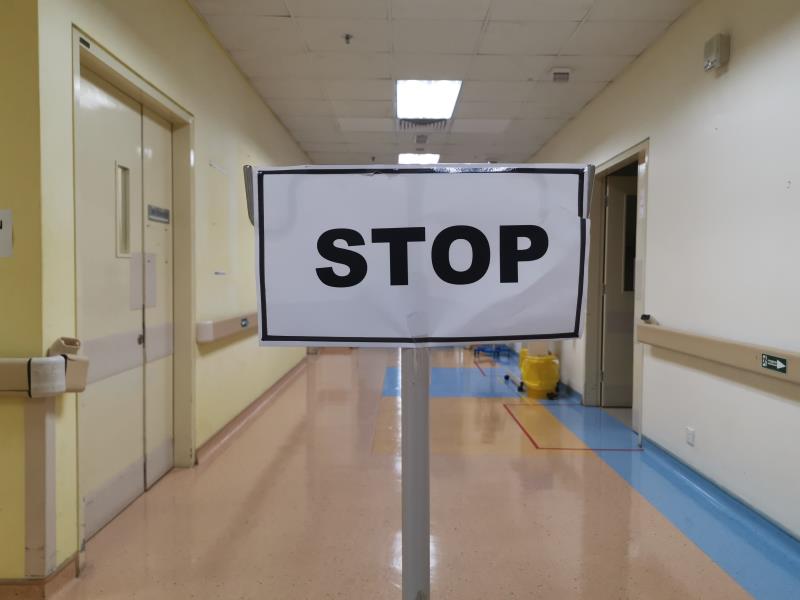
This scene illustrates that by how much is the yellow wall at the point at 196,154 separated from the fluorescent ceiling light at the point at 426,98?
4.84 ft

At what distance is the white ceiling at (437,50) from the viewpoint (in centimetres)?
319

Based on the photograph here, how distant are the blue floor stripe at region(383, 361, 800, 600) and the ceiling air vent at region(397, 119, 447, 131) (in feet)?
11.7

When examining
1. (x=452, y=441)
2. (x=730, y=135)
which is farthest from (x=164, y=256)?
(x=730, y=135)

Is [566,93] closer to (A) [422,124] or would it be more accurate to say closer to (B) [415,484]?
(A) [422,124]

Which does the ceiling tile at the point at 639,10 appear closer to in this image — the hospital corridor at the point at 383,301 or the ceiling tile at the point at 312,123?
the hospital corridor at the point at 383,301

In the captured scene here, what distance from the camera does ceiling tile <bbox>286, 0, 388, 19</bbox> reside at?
122 inches

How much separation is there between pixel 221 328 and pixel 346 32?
240cm

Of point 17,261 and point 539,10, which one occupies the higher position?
point 539,10

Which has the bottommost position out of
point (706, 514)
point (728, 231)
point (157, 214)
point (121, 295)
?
point (706, 514)

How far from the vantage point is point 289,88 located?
179 inches

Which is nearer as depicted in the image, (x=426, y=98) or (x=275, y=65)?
(x=275, y=65)

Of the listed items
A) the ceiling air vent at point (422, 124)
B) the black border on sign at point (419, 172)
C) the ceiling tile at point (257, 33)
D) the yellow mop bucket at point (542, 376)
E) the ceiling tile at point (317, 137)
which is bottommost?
the yellow mop bucket at point (542, 376)

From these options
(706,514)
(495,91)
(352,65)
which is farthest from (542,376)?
(352,65)

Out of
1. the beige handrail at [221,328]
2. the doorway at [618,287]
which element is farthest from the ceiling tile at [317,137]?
the doorway at [618,287]
